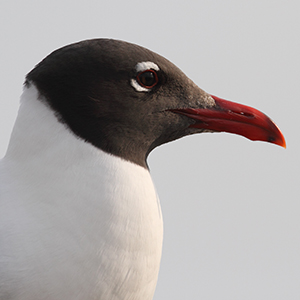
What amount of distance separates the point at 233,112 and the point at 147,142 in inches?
26.4

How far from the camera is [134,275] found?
8.05 ft

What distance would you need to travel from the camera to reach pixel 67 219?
7.59 feet

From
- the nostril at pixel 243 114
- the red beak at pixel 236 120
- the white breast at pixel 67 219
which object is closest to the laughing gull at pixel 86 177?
the white breast at pixel 67 219

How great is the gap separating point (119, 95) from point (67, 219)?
0.80 meters

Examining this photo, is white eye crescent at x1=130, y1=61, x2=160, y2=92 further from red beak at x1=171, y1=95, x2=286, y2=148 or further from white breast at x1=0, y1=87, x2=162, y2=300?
white breast at x1=0, y1=87, x2=162, y2=300

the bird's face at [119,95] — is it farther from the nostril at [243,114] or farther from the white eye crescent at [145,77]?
the nostril at [243,114]

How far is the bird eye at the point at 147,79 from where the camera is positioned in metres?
2.60

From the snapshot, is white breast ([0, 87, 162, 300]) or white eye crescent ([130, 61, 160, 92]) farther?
white eye crescent ([130, 61, 160, 92])

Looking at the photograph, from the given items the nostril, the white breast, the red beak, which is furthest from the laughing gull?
the nostril

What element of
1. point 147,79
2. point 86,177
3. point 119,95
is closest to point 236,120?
point 147,79

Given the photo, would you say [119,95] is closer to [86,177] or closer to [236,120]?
[86,177]

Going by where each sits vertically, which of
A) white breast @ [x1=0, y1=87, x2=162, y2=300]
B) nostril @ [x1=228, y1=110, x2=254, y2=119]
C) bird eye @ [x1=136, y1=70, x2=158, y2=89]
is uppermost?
bird eye @ [x1=136, y1=70, x2=158, y2=89]

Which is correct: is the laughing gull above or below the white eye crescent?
below

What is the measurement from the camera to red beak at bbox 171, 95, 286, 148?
2863 mm
